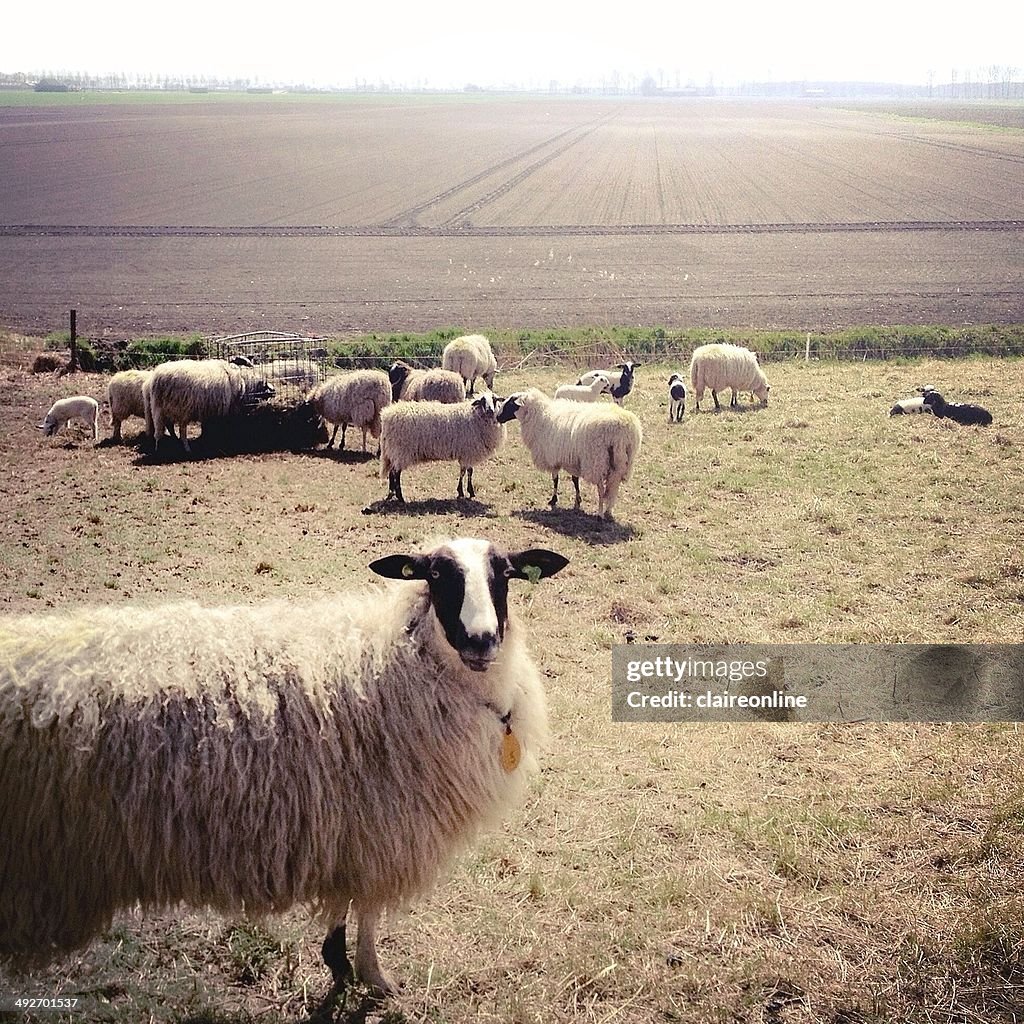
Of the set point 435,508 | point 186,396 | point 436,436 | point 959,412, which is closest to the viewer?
point 435,508

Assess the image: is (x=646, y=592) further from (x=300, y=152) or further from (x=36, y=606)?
(x=300, y=152)

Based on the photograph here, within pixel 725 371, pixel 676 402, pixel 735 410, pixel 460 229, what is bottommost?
pixel 735 410

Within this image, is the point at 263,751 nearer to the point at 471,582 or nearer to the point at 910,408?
the point at 471,582

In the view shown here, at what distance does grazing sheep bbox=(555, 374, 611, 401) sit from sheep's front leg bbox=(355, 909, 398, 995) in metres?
11.3

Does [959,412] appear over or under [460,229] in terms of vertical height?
under

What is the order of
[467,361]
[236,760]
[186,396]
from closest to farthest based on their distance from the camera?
1. [236,760]
2. [186,396]
3. [467,361]

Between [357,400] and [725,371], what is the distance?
743 centimetres

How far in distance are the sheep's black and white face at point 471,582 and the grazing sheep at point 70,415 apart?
12.4 metres

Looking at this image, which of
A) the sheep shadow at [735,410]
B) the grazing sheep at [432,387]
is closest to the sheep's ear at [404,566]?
the grazing sheep at [432,387]

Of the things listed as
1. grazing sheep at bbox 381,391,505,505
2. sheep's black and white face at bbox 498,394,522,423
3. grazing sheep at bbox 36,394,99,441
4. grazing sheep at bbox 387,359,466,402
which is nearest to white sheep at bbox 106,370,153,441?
grazing sheep at bbox 36,394,99,441

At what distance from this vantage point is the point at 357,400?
48.3 ft

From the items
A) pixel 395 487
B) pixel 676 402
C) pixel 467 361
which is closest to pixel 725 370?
pixel 676 402

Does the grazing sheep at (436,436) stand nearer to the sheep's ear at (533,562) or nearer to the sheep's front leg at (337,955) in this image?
the sheep's ear at (533,562)

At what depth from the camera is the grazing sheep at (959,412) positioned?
49.0 ft
